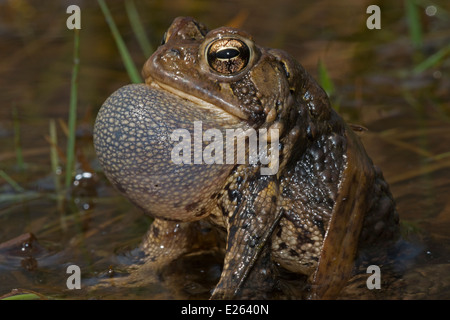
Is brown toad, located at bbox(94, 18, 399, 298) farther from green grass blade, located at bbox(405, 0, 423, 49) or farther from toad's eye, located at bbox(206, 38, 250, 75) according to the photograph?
green grass blade, located at bbox(405, 0, 423, 49)

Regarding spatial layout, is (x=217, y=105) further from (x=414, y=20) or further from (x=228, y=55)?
(x=414, y=20)

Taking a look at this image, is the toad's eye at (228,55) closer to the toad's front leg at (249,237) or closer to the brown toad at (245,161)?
the brown toad at (245,161)

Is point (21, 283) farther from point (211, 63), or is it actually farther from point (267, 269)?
point (211, 63)

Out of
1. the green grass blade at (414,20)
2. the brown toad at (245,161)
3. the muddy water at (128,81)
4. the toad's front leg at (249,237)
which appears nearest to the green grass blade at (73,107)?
the muddy water at (128,81)

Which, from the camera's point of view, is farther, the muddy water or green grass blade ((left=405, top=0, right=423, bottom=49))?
green grass blade ((left=405, top=0, right=423, bottom=49))

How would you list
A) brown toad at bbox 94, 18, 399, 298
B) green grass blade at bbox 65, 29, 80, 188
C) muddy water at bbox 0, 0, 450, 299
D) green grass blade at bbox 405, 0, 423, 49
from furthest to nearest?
green grass blade at bbox 405, 0, 423, 49 < green grass blade at bbox 65, 29, 80, 188 < muddy water at bbox 0, 0, 450, 299 < brown toad at bbox 94, 18, 399, 298

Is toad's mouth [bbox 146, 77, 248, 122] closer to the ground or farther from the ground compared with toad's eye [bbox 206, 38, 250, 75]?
closer to the ground

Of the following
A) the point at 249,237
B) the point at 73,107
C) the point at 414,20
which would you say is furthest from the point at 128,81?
the point at 249,237

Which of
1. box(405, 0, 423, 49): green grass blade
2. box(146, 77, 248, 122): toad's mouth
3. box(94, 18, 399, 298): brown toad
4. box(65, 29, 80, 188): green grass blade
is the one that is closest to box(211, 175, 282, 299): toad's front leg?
box(94, 18, 399, 298): brown toad
